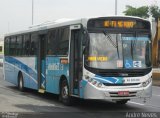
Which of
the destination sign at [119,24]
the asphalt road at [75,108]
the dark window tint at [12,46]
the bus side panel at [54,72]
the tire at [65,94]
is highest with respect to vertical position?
the destination sign at [119,24]

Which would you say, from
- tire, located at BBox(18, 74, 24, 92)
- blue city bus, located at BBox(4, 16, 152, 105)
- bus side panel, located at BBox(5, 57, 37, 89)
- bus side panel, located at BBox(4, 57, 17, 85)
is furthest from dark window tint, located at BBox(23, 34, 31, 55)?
blue city bus, located at BBox(4, 16, 152, 105)

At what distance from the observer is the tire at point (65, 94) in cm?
1648

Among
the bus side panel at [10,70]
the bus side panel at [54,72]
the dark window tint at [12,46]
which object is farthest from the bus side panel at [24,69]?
the bus side panel at [54,72]

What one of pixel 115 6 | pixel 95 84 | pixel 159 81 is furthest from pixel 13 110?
pixel 115 6

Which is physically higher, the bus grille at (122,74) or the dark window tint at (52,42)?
the dark window tint at (52,42)

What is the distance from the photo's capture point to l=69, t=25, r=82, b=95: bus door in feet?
50.7

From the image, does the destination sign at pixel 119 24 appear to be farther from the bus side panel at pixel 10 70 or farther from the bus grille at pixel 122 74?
the bus side panel at pixel 10 70

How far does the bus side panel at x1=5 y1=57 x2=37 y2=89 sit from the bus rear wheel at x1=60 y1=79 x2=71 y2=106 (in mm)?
3650

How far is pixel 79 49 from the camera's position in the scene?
15.5 m

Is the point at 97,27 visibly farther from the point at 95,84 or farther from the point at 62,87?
the point at 62,87

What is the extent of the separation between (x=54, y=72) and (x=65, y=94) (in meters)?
1.37

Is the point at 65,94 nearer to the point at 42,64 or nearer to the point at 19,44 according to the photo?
the point at 42,64

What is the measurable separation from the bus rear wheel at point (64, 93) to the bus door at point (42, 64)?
7.48 ft

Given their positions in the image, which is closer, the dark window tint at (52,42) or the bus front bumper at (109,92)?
the bus front bumper at (109,92)
